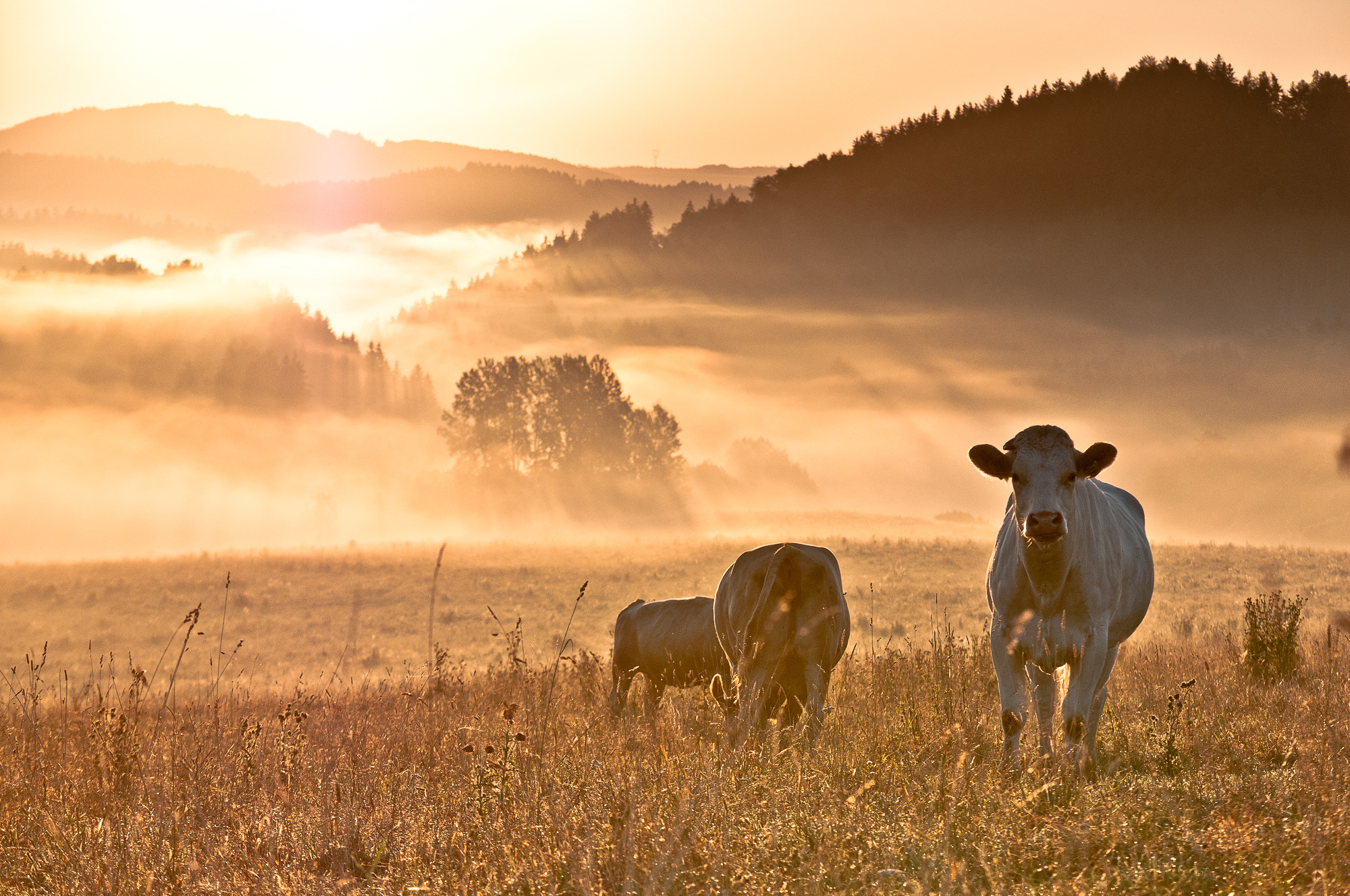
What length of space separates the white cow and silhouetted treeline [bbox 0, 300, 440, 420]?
14528cm

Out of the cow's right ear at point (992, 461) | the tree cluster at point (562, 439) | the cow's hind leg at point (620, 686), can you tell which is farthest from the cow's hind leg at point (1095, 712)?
the tree cluster at point (562, 439)

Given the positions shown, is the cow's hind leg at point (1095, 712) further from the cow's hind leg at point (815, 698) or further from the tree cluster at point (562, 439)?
the tree cluster at point (562, 439)

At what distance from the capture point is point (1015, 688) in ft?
24.6

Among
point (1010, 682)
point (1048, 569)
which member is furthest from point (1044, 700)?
point (1048, 569)

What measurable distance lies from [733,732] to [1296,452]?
113 meters

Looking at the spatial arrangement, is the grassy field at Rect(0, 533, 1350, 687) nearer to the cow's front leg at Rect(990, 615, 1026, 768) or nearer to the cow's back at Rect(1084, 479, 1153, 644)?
the cow's back at Rect(1084, 479, 1153, 644)

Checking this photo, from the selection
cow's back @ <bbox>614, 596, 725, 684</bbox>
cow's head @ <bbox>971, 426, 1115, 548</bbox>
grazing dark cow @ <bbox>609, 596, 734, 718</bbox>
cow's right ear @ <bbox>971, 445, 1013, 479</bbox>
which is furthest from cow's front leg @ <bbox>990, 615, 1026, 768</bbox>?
cow's back @ <bbox>614, 596, 725, 684</bbox>

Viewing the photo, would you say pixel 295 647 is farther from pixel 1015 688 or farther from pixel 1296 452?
pixel 1296 452

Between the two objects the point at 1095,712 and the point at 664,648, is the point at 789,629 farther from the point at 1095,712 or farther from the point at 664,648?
the point at 664,648

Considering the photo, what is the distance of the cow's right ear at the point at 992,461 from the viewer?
25.0ft

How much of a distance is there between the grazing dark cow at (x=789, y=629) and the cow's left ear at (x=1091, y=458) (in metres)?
2.59

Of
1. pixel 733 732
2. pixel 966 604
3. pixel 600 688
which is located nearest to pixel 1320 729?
pixel 733 732

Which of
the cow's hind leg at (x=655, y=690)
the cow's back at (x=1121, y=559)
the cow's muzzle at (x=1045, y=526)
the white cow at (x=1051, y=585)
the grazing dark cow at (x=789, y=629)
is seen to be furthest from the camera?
the cow's hind leg at (x=655, y=690)

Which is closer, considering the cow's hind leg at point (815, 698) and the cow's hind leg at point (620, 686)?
the cow's hind leg at point (815, 698)
